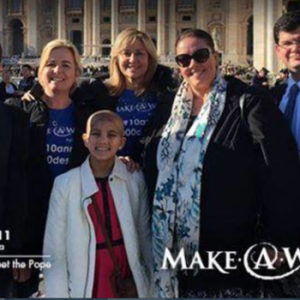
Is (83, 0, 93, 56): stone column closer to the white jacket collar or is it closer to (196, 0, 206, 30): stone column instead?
(196, 0, 206, 30): stone column

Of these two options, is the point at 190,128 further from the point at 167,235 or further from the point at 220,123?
the point at 167,235

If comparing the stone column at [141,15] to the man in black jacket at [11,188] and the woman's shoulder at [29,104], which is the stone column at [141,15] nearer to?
the woman's shoulder at [29,104]

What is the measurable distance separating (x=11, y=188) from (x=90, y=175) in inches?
15.9

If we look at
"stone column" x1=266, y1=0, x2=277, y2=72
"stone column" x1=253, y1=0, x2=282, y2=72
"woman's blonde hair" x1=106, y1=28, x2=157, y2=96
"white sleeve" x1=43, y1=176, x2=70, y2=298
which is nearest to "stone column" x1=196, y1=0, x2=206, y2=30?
"stone column" x1=253, y1=0, x2=282, y2=72

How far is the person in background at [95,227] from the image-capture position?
3.07 m

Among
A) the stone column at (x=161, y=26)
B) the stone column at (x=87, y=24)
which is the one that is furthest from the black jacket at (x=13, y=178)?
the stone column at (x=87, y=24)

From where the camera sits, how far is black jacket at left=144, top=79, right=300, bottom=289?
287 centimetres

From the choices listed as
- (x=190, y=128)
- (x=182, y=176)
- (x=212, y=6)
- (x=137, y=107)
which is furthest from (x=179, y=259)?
(x=212, y=6)

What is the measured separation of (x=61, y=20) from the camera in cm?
4288

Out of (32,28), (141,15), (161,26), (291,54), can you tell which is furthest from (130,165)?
(32,28)

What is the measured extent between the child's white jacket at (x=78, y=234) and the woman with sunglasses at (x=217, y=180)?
0.13 meters

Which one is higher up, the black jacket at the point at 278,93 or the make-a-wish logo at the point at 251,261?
the black jacket at the point at 278,93

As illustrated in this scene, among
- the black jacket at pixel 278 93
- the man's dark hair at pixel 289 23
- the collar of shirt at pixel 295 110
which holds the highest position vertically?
the man's dark hair at pixel 289 23

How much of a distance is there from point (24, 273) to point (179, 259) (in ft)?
2.59
